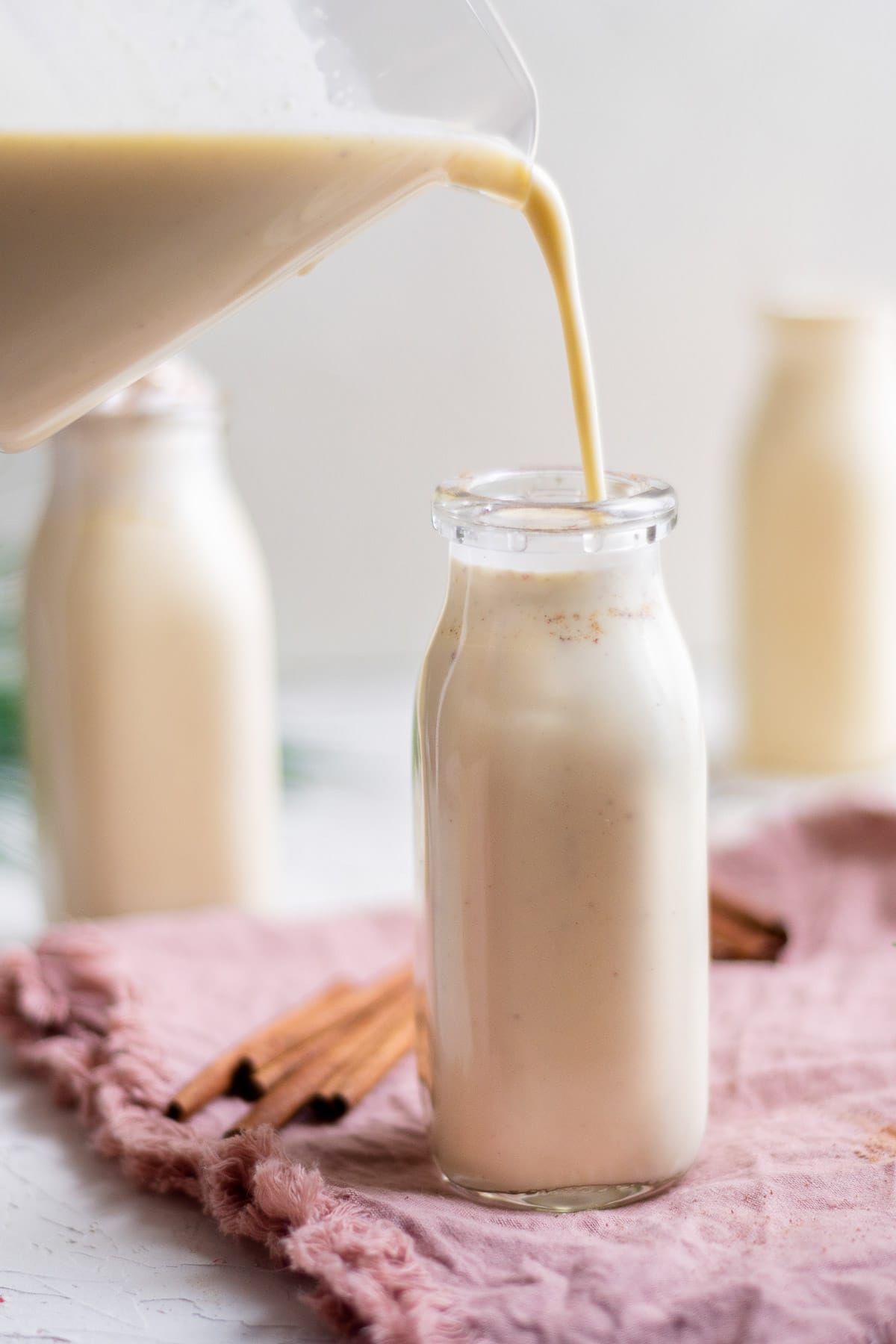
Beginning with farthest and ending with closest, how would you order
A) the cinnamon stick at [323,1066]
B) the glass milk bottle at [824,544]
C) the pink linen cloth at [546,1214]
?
the glass milk bottle at [824,544], the cinnamon stick at [323,1066], the pink linen cloth at [546,1214]

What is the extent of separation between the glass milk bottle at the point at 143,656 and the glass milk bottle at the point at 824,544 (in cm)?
45

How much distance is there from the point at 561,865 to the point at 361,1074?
0.72 feet

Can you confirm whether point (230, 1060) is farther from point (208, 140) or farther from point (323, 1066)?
point (208, 140)

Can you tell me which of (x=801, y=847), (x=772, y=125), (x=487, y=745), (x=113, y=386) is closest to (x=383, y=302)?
(x=772, y=125)

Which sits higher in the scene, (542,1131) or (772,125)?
(772,125)

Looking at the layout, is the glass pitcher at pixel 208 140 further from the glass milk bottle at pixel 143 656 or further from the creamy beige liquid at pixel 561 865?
the glass milk bottle at pixel 143 656

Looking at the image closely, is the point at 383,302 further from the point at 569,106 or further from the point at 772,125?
the point at 772,125

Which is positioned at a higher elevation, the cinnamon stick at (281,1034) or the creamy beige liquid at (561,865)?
the creamy beige liquid at (561,865)

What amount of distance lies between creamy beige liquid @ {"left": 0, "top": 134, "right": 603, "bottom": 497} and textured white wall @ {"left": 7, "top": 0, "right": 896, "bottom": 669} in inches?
33.2

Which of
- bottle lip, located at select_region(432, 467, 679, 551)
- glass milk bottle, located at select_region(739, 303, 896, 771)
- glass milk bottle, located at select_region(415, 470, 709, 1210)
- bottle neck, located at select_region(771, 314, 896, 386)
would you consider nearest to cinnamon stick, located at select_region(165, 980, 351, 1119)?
glass milk bottle, located at select_region(415, 470, 709, 1210)

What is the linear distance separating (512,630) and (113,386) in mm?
212

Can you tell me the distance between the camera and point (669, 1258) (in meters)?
0.63

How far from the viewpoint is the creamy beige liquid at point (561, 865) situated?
0.66 metres

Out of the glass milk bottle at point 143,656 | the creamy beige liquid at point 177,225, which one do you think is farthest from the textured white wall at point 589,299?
the creamy beige liquid at point 177,225
